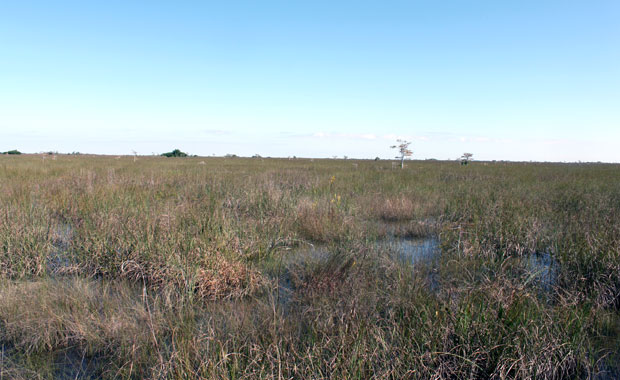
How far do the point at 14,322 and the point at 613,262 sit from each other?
6.05 m

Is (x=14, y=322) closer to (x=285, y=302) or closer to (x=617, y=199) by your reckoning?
(x=285, y=302)

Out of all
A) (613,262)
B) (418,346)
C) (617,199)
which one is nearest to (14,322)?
(418,346)

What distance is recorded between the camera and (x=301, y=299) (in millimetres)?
3436

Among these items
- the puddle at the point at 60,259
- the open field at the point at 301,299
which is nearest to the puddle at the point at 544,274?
the open field at the point at 301,299

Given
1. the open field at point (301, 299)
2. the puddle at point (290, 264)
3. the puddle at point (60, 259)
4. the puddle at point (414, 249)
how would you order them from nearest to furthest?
the open field at point (301, 299) < the puddle at point (290, 264) < the puddle at point (60, 259) < the puddle at point (414, 249)

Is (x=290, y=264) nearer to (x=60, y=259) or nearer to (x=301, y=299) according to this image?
(x=301, y=299)

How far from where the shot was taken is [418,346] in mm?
2330

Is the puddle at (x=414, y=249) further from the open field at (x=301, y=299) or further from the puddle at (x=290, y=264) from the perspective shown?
the puddle at (x=290, y=264)

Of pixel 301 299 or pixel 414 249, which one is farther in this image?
pixel 414 249

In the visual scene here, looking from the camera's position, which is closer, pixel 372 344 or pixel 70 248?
pixel 372 344

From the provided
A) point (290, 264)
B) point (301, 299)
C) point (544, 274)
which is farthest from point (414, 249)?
point (301, 299)

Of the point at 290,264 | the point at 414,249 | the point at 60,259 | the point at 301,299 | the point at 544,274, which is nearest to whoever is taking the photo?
the point at 301,299

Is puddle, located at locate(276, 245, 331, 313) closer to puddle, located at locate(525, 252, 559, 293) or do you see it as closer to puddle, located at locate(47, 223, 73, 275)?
puddle, located at locate(525, 252, 559, 293)

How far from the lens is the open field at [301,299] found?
2357mm
